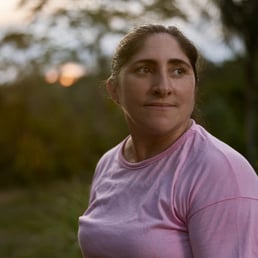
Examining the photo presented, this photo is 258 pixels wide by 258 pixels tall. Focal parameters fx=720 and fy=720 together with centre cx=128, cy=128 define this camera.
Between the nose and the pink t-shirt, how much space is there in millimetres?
132

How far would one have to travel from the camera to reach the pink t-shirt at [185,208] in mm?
1792

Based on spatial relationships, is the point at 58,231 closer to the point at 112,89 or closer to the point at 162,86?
the point at 112,89

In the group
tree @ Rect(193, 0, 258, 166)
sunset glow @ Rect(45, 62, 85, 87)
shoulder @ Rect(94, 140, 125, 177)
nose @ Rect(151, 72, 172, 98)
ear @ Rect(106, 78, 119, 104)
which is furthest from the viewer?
sunset glow @ Rect(45, 62, 85, 87)

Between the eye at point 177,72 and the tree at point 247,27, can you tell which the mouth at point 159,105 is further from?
the tree at point 247,27

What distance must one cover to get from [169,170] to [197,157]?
0.34 ft

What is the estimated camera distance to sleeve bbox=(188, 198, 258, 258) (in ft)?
5.86

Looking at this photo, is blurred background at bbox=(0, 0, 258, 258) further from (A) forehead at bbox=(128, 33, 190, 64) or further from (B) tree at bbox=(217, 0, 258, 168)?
(A) forehead at bbox=(128, 33, 190, 64)

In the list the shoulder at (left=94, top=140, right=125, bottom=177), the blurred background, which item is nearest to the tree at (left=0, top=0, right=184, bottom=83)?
the blurred background

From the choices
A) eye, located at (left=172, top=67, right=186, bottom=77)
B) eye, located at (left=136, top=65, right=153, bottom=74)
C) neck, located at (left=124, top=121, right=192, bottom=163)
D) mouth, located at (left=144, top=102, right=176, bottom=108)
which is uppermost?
eye, located at (left=136, top=65, right=153, bottom=74)

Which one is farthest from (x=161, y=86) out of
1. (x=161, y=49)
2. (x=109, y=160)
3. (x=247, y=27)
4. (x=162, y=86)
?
(x=247, y=27)

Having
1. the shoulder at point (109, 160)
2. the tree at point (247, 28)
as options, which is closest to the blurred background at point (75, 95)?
the tree at point (247, 28)

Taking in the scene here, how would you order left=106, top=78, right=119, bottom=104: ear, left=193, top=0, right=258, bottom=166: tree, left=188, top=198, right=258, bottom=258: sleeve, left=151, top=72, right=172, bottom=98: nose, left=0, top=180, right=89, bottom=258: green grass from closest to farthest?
left=188, top=198, right=258, bottom=258: sleeve → left=151, top=72, right=172, bottom=98: nose → left=106, top=78, right=119, bottom=104: ear → left=0, top=180, right=89, bottom=258: green grass → left=193, top=0, right=258, bottom=166: tree

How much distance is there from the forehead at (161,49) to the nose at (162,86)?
0.16ft

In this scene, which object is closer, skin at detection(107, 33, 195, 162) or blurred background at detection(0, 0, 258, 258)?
skin at detection(107, 33, 195, 162)
